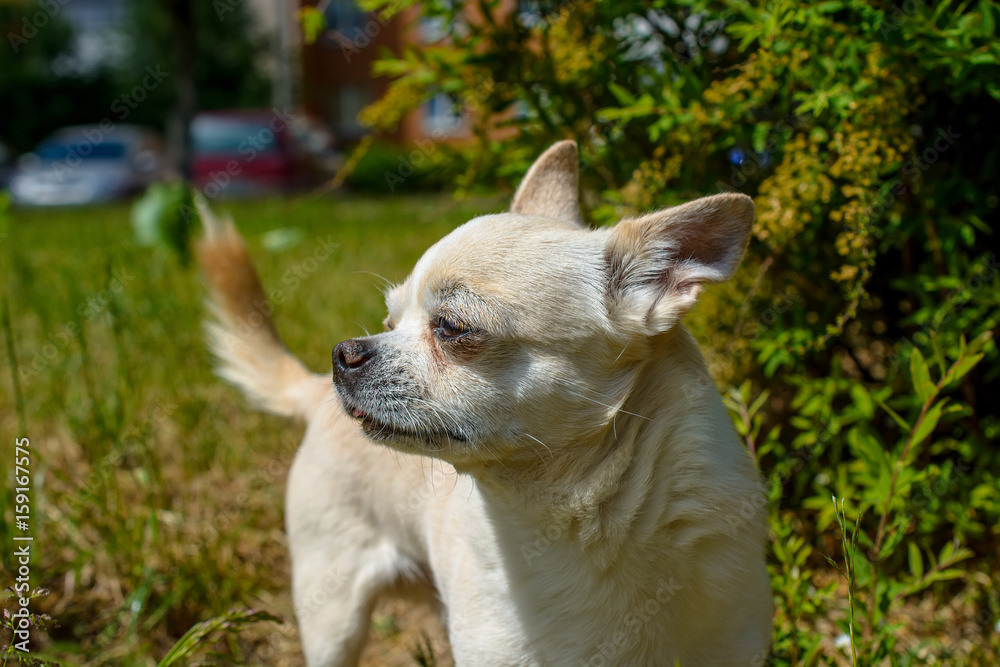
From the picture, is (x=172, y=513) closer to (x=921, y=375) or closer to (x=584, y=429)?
(x=584, y=429)

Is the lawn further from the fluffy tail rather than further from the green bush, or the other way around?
the fluffy tail

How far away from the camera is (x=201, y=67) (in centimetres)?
2617

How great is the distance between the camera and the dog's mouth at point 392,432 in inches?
64.8

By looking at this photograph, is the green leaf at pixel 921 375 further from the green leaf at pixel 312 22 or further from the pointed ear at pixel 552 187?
the green leaf at pixel 312 22

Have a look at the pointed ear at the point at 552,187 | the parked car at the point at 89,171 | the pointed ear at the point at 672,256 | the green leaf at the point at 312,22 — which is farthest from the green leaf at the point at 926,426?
the parked car at the point at 89,171

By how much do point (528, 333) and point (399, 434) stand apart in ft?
1.10

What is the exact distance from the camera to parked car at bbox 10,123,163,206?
1738 cm

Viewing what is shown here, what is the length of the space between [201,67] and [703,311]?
27101 mm

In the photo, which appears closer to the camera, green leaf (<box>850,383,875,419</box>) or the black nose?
the black nose

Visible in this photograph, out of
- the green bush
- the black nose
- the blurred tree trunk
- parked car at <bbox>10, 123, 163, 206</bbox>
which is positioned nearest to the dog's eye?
the black nose

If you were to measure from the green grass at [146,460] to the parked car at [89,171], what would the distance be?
43.6 feet

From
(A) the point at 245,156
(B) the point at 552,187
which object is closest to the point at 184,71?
(A) the point at 245,156

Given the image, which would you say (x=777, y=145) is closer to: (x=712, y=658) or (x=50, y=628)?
(x=712, y=658)

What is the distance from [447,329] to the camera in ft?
5.55
